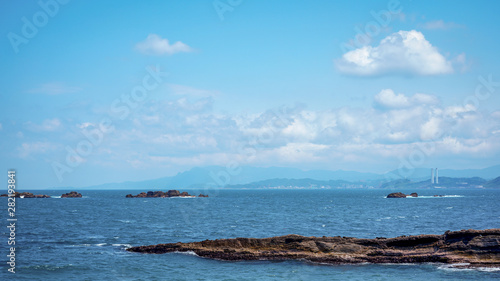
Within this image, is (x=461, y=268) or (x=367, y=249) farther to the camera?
(x=367, y=249)

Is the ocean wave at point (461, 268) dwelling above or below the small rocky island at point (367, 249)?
below

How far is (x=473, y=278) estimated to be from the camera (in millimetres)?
30672

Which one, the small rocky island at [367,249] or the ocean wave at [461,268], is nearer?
the ocean wave at [461,268]

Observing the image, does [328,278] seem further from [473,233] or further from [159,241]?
[159,241]

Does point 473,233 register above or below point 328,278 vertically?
above

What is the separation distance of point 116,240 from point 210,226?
19759 millimetres

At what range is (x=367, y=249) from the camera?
38656mm

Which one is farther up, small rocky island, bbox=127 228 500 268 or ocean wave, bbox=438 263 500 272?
small rocky island, bbox=127 228 500 268

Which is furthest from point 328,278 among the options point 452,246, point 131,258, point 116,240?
point 116,240

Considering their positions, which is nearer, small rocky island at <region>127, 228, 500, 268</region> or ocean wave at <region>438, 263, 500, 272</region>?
ocean wave at <region>438, 263, 500, 272</region>

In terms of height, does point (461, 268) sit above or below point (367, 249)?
below

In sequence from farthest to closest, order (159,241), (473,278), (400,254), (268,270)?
(159,241) < (400,254) < (268,270) < (473,278)

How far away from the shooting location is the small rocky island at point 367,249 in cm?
3569

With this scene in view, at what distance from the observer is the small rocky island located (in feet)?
117
